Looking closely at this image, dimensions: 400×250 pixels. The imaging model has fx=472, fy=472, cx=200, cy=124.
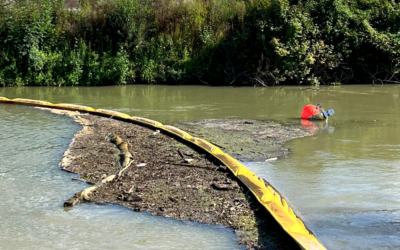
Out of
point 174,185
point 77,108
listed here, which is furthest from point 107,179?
point 77,108

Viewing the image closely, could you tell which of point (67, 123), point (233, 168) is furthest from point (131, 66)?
point (233, 168)

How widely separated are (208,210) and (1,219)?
7.14 ft

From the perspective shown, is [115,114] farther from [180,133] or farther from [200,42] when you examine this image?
[200,42]

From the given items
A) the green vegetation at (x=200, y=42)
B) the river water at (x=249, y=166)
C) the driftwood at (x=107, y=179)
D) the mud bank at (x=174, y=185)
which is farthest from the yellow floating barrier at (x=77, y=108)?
the green vegetation at (x=200, y=42)

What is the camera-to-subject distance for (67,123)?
438 inches

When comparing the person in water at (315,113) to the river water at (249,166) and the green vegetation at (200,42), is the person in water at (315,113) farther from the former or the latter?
the green vegetation at (200,42)

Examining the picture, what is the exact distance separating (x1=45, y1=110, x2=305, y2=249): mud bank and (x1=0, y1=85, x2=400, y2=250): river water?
0.21 meters

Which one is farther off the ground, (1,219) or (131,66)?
(131,66)

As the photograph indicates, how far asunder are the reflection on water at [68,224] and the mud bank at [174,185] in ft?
0.63

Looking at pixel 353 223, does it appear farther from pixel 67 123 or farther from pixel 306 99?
pixel 306 99

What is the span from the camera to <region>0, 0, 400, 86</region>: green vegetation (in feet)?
69.5

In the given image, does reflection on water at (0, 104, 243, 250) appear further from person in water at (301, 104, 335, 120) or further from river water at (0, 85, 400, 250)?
person in water at (301, 104, 335, 120)

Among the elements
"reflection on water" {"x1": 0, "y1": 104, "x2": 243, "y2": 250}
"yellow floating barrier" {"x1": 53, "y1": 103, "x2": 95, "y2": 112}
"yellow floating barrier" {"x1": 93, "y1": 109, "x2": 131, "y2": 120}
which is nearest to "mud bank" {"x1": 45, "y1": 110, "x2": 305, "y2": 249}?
"reflection on water" {"x1": 0, "y1": 104, "x2": 243, "y2": 250}

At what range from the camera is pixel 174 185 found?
19.0 ft
